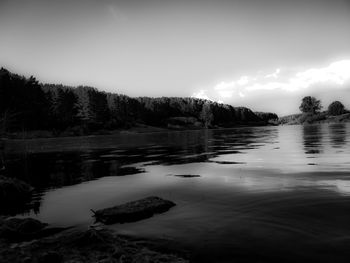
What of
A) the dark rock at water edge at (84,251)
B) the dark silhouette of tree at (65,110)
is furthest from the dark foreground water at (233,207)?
the dark silhouette of tree at (65,110)

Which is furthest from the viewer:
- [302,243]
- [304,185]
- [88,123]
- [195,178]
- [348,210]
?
[88,123]

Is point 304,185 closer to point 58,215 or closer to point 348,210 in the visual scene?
point 348,210

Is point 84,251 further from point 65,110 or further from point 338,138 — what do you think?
point 65,110

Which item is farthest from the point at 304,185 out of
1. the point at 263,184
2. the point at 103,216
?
the point at 103,216

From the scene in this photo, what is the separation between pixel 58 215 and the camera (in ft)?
39.7

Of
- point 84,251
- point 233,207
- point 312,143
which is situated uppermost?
point 84,251

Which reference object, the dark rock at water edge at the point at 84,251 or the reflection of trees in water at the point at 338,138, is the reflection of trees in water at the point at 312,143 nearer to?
the reflection of trees in water at the point at 338,138

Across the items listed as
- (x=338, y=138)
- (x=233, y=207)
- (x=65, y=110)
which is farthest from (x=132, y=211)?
(x=65, y=110)

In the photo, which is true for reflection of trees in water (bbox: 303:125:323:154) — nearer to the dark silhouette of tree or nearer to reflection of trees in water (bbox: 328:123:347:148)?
reflection of trees in water (bbox: 328:123:347:148)

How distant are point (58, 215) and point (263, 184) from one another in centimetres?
1018

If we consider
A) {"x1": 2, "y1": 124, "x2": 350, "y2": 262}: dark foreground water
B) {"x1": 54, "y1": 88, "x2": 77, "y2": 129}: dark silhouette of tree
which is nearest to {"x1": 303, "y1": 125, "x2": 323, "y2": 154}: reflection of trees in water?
{"x1": 2, "y1": 124, "x2": 350, "y2": 262}: dark foreground water

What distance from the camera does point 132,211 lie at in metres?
11.3

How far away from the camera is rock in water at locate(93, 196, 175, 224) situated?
432 inches

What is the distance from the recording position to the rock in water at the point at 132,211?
36.0 ft
